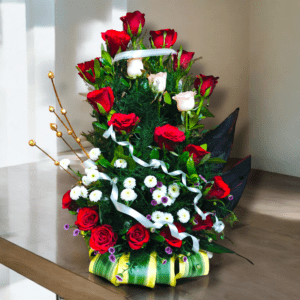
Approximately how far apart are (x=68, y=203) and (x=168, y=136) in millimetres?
223

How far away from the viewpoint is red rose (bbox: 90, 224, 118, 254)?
2.19 ft

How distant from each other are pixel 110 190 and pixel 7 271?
38.0 inches

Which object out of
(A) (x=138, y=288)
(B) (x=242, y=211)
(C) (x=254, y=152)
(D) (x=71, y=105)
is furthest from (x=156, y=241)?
(C) (x=254, y=152)

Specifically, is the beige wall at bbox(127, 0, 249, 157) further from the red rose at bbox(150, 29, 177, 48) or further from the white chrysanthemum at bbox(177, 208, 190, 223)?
the white chrysanthemum at bbox(177, 208, 190, 223)

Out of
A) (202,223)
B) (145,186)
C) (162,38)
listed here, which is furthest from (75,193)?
(162,38)

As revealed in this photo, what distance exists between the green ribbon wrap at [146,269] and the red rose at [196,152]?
0.54ft

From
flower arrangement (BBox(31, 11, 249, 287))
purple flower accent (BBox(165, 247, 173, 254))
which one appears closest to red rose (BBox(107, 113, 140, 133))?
flower arrangement (BBox(31, 11, 249, 287))

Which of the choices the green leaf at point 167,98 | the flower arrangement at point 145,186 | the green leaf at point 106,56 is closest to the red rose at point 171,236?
the flower arrangement at point 145,186

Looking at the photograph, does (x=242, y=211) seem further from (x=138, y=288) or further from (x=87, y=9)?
(x=87, y=9)

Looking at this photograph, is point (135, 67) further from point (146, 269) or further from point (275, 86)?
point (275, 86)

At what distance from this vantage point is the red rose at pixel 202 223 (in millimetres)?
702

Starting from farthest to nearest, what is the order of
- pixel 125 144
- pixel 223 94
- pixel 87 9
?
1. pixel 223 94
2. pixel 87 9
3. pixel 125 144

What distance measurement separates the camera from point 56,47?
145 centimetres

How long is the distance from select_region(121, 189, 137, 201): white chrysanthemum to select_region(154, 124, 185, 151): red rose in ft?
Answer: 0.31
